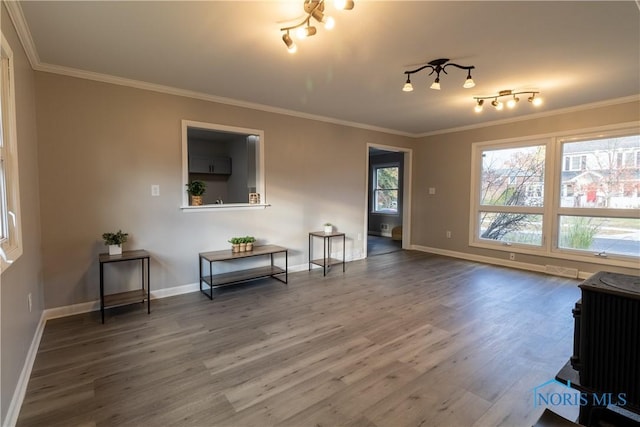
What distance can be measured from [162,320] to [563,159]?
584cm

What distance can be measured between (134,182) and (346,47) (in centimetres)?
269

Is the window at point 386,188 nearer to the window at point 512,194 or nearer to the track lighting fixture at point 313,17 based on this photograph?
the window at point 512,194

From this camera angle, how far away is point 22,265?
2.21 metres

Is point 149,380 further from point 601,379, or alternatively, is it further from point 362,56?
point 362,56

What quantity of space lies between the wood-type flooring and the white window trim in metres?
1.10

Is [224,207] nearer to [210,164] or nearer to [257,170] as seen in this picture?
[257,170]

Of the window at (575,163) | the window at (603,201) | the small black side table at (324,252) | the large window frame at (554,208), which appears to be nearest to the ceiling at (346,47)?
the large window frame at (554,208)

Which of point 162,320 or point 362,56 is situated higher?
point 362,56

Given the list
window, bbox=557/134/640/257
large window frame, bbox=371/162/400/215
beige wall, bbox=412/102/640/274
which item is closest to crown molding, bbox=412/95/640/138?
beige wall, bbox=412/102/640/274

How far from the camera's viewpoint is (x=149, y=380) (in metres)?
2.15

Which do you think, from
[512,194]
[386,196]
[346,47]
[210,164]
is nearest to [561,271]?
[512,194]

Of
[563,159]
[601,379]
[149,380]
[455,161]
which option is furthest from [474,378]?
[455,161]

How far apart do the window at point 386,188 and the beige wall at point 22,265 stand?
7829mm

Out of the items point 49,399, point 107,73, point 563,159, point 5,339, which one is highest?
point 107,73
